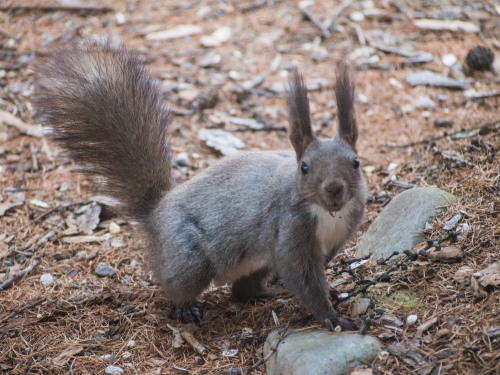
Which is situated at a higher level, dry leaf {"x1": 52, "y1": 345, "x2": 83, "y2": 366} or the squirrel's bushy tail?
the squirrel's bushy tail

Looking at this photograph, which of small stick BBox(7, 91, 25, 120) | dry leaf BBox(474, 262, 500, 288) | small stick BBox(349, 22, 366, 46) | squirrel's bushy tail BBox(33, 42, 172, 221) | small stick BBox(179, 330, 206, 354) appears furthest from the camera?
small stick BBox(349, 22, 366, 46)

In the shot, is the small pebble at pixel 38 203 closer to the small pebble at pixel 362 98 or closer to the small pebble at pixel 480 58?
the small pebble at pixel 362 98

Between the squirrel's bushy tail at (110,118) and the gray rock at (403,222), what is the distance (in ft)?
5.57

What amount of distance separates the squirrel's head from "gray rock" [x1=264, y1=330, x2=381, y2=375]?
2.47 feet

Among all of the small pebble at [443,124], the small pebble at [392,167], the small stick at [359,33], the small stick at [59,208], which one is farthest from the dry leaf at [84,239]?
the small stick at [359,33]

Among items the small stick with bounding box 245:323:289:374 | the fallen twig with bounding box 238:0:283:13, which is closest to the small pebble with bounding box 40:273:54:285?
the small stick with bounding box 245:323:289:374

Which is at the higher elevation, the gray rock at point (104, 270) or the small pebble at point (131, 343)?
the gray rock at point (104, 270)

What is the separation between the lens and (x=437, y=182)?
15.7 feet

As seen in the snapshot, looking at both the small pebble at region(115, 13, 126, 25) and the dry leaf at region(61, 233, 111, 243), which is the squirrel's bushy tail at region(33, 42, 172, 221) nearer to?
the dry leaf at region(61, 233, 111, 243)

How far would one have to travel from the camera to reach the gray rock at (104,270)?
15.4 ft

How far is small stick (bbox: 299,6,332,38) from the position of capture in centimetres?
840

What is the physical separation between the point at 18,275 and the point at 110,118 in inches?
59.3

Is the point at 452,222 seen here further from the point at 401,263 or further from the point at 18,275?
the point at 18,275

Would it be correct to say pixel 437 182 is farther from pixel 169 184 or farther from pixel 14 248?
pixel 14 248
